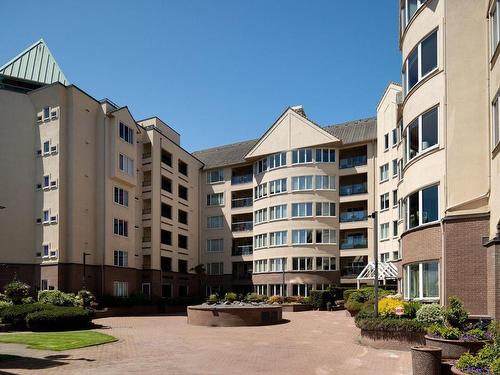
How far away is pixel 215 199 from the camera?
6162 cm

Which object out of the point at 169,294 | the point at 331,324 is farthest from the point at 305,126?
the point at 331,324

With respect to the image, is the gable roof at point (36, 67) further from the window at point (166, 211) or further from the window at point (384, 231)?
the window at point (384, 231)

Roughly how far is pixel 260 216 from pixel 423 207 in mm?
36434

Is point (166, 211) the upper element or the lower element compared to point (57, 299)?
upper

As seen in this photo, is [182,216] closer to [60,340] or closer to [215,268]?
[215,268]

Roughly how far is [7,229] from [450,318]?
33667 mm

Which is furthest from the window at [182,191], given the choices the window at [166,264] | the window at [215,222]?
the window at [166,264]

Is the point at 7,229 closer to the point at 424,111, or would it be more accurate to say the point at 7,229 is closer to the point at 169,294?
the point at 169,294

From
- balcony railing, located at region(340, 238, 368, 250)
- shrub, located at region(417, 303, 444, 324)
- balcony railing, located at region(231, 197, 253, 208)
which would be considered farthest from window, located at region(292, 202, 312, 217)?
shrub, located at region(417, 303, 444, 324)

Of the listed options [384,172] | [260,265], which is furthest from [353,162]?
[260,265]

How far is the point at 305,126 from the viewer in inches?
2050

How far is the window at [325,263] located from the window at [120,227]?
19.8 m

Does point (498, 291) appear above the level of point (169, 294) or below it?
above

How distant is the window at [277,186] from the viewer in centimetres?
5247
